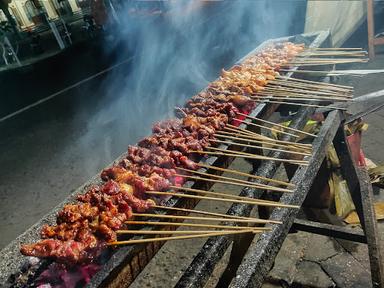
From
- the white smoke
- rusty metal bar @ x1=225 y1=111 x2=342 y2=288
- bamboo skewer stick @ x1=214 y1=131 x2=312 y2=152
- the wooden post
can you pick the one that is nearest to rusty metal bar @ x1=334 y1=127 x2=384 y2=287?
rusty metal bar @ x1=225 y1=111 x2=342 y2=288

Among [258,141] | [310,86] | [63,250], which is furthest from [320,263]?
[63,250]

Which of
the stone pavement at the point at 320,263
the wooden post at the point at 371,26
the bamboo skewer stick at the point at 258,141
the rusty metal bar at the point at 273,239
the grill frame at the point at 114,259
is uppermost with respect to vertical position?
the grill frame at the point at 114,259

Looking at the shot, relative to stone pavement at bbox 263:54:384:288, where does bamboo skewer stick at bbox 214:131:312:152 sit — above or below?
above

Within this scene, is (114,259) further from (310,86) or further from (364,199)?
(310,86)

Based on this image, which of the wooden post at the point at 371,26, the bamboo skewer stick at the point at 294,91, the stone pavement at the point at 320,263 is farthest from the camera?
the wooden post at the point at 371,26

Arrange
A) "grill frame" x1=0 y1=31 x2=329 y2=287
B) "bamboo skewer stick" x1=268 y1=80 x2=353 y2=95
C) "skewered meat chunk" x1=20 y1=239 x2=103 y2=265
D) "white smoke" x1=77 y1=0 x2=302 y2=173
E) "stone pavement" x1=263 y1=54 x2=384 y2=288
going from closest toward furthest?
"grill frame" x1=0 y1=31 x2=329 y2=287
"skewered meat chunk" x1=20 y1=239 x2=103 y2=265
"stone pavement" x1=263 y1=54 x2=384 y2=288
"bamboo skewer stick" x1=268 y1=80 x2=353 y2=95
"white smoke" x1=77 y1=0 x2=302 y2=173

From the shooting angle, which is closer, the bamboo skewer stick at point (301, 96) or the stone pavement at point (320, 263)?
the stone pavement at point (320, 263)

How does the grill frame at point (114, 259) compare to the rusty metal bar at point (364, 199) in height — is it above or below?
above

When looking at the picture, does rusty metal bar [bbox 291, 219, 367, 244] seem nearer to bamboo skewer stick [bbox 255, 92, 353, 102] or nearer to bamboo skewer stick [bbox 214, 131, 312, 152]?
bamboo skewer stick [bbox 214, 131, 312, 152]

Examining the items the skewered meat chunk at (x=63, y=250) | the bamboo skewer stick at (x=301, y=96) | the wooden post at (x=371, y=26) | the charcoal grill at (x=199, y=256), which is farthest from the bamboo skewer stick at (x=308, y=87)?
the wooden post at (x=371, y=26)

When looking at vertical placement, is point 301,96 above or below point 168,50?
above

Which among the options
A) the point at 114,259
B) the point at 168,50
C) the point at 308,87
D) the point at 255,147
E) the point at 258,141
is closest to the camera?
the point at 114,259

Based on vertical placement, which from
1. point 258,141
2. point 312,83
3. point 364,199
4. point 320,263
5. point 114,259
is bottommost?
point 320,263

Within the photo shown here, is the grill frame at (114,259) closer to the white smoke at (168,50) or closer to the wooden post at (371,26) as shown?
the white smoke at (168,50)
